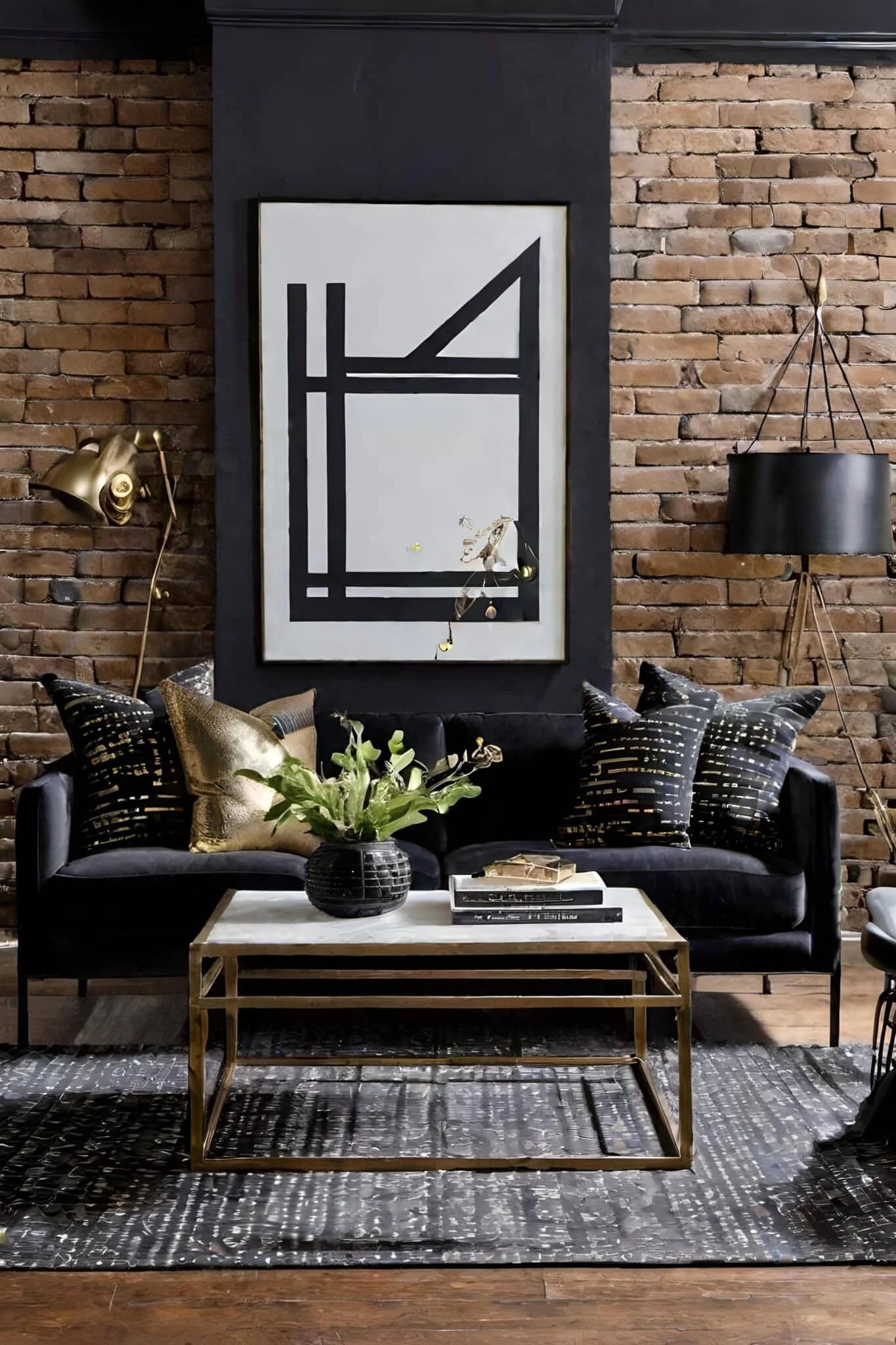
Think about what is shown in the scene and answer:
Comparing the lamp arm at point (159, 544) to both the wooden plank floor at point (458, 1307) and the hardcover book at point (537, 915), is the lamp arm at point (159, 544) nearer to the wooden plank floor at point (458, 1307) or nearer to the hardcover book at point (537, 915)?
the hardcover book at point (537, 915)

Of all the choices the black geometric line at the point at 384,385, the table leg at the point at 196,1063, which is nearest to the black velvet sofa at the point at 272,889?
the table leg at the point at 196,1063

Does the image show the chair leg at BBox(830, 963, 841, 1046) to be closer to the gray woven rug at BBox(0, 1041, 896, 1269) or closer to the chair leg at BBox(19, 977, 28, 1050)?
the gray woven rug at BBox(0, 1041, 896, 1269)

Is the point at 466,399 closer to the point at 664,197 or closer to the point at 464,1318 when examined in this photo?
the point at 664,197

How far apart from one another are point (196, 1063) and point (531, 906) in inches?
28.9

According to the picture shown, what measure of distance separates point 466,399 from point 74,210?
1.50 metres

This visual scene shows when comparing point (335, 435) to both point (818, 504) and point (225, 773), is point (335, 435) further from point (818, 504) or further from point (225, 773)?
point (818, 504)

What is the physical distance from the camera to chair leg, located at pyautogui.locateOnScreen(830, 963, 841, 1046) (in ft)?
10.6

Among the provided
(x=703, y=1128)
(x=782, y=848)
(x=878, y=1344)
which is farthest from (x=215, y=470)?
(x=878, y=1344)

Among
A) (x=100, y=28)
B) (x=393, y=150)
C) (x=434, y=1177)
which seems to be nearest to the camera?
(x=434, y=1177)

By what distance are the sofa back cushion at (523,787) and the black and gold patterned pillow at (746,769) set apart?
15.4 inches

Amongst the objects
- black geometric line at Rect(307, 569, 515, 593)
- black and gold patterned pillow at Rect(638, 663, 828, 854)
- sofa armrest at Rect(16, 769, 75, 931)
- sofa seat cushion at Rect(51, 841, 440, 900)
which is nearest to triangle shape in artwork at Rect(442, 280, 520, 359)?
black geometric line at Rect(307, 569, 515, 593)

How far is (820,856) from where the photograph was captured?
330cm

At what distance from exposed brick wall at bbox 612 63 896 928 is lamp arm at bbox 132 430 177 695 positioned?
4.98 feet

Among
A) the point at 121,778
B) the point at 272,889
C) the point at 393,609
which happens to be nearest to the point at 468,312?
the point at 393,609
